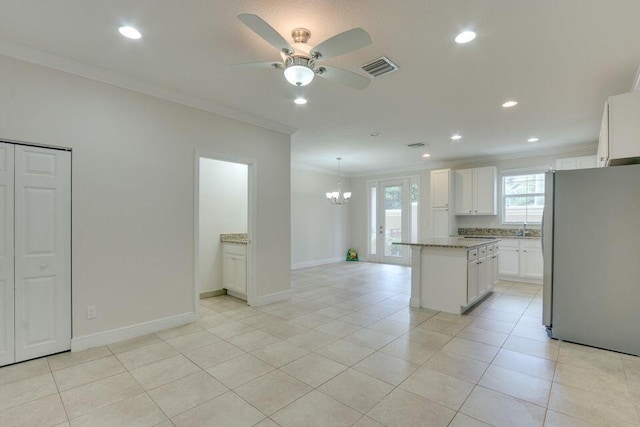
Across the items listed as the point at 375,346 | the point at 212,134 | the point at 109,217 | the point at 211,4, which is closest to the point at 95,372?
the point at 109,217

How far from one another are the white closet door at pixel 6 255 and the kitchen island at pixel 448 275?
14.8 ft

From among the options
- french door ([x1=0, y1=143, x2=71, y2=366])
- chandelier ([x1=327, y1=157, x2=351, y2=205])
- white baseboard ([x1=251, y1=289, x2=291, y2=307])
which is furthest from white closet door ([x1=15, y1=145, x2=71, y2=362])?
chandelier ([x1=327, y1=157, x2=351, y2=205])

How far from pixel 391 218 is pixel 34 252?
7.74 m

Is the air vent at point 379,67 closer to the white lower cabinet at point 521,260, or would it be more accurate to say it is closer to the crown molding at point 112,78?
the crown molding at point 112,78

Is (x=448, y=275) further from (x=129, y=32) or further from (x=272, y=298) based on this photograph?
(x=129, y=32)

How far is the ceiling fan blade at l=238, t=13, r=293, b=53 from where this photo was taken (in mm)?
1738

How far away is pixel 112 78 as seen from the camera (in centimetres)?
313

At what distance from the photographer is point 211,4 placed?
6.93 ft

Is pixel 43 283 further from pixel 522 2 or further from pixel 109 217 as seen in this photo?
pixel 522 2

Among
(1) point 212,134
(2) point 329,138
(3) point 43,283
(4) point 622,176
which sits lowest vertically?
(3) point 43,283

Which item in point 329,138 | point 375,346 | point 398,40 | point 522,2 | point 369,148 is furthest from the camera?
point 369,148

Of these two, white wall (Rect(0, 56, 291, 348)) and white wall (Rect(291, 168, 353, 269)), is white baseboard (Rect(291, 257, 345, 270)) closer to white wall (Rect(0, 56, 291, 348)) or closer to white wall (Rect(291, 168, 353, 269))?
white wall (Rect(291, 168, 353, 269))

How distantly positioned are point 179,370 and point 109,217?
1.73m

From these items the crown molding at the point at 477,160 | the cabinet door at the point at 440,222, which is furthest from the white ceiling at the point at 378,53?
the cabinet door at the point at 440,222
